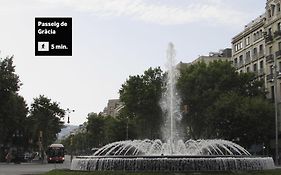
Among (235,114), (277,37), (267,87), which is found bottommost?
(235,114)

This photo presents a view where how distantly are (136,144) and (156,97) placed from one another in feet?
118

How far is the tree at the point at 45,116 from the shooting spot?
273ft

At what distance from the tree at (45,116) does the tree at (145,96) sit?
16.6 m

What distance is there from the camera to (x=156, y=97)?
7081 centimetres

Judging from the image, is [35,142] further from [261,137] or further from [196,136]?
[261,137]

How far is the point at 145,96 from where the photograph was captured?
70062mm

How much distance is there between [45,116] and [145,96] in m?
22.1

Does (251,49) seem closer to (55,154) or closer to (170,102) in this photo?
(55,154)

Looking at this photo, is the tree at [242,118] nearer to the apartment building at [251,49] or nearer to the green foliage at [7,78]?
the apartment building at [251,49]

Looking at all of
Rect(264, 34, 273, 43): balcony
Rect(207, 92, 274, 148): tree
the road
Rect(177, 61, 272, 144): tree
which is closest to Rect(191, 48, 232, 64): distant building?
Rect(264, 34, 273, 43): balcony

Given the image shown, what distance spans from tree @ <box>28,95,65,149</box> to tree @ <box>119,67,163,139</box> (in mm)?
16634

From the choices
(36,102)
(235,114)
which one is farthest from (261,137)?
(36,102)

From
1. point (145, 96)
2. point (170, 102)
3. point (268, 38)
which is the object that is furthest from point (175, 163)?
point (268, 38)

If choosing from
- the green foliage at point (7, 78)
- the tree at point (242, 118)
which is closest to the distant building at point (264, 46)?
the tree at point (242, 118)
